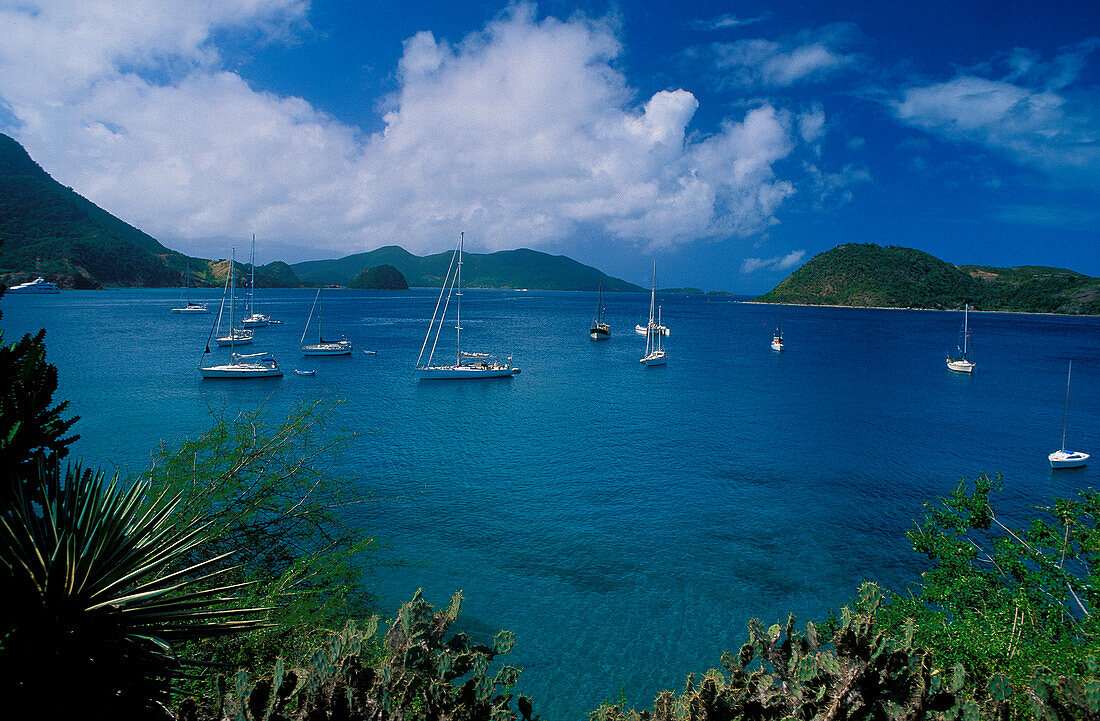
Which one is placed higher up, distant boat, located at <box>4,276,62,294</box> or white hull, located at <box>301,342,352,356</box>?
distant boat, located at <box>4,276,62,294</box>

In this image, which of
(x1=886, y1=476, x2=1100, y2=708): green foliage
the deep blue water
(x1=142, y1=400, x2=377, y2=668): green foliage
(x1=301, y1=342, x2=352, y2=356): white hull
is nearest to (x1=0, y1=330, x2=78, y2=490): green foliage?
(x1=142, y1=400, x2=377, y2=668): green foliage

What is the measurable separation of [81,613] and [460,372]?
48103 mm

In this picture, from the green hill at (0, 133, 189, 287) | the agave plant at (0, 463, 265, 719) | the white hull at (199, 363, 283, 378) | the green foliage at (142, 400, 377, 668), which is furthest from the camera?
the green hill at (0, 133, 189, 287)

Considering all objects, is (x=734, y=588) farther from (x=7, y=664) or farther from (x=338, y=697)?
(x=7, y=664)

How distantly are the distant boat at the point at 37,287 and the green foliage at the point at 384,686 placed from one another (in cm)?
19487

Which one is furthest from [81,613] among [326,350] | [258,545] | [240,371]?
[326,350]

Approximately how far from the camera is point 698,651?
16219 millimetres

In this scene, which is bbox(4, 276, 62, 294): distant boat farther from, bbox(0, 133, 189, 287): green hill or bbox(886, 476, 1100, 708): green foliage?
bbox(886, 476, 1100, 708): green foliage

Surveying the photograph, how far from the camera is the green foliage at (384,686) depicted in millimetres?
4559

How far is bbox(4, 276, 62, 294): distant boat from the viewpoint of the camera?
480 ft

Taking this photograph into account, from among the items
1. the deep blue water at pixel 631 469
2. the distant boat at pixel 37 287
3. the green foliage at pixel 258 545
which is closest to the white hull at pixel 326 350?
the deep blue water at pixel 631 469

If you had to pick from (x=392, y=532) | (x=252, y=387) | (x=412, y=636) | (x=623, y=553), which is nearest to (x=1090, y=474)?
(x=623, y=553)

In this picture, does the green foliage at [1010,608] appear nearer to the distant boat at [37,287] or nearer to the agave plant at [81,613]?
the agave plant at [81,613]

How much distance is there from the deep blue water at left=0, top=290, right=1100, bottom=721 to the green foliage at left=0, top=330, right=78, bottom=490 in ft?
42.7
